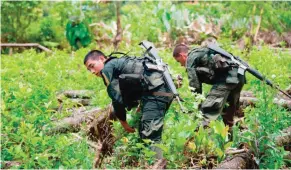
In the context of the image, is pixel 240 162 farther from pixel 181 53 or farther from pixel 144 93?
pixel 181 53

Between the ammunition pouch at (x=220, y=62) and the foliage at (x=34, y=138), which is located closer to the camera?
the foliage at (x=34, y=138)

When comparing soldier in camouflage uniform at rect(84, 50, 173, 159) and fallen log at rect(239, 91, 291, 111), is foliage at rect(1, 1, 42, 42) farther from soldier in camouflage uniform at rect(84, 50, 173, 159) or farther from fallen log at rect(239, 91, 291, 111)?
soldier in camouflage uniform at rect(84, 50, 173, 159)

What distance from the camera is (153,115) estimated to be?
504 centimetres

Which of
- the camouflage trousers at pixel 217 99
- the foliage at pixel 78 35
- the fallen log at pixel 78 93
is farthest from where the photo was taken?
the foliage at pixel 78 35

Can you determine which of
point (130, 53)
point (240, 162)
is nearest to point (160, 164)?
point (240, 162)

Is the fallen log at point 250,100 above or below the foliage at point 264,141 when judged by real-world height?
below

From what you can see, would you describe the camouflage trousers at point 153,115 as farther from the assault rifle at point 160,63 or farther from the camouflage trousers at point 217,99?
the camouflage trousers at point 217,99

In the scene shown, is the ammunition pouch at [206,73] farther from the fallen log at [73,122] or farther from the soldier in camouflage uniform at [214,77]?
the fallen log at [73,122]

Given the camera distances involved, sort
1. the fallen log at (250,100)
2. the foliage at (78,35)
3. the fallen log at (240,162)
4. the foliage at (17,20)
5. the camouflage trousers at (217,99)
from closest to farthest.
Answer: the fallen log at (240,162) → the camouflage trousers at (217,99) → the fallen log at (250,100) → the foliage at (78,35) → the foliage at (17,20)

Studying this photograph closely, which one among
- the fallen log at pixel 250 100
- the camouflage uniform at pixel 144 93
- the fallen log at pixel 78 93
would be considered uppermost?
the camouflage uniform at pixel 144 93

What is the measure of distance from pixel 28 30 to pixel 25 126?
524 inches

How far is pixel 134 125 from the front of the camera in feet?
17.7

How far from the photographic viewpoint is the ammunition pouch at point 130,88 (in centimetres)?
509

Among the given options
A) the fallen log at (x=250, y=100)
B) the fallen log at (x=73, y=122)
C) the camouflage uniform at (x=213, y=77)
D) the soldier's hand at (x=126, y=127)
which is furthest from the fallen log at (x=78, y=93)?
the soldier's hand at (x=126, y=127)
